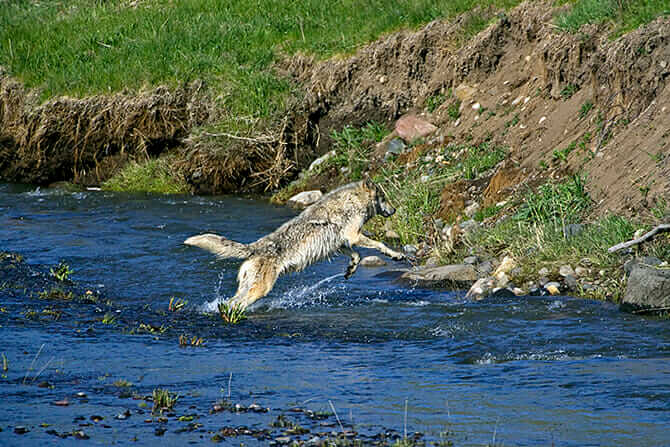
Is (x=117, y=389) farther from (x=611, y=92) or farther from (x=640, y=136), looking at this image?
(x=611, y=92)

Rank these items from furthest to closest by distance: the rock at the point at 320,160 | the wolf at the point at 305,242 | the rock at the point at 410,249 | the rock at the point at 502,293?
the rock at the point at 320,160 → the rock at the point at 410,249 → the rock at the point at 502,293 → the wolf at the point at 305,242

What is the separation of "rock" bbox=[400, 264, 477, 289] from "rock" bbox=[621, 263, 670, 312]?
87.2 inches

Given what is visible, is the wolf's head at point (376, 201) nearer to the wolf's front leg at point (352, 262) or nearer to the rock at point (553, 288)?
the wolf's front leg at point (352, 262)

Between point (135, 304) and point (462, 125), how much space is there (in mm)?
7401

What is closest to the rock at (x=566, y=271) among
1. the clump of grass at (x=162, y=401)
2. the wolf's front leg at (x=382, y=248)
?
the wolf's front leg at (x=382, y=248)

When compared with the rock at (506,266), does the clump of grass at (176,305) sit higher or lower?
lower

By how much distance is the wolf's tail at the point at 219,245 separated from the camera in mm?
9398

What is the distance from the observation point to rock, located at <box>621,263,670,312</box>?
8.76 m

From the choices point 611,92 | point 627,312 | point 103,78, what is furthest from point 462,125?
point 103,78

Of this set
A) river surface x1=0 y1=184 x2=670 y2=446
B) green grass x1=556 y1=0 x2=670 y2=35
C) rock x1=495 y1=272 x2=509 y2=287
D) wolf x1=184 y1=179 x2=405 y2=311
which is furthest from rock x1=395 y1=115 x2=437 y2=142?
rock x1=495 y1=272 x2=509 y2=287

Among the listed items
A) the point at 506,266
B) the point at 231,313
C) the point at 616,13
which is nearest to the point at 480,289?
the point at 506,266

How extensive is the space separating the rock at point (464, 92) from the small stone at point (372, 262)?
4928 millimetres

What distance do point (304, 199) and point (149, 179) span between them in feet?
13.2

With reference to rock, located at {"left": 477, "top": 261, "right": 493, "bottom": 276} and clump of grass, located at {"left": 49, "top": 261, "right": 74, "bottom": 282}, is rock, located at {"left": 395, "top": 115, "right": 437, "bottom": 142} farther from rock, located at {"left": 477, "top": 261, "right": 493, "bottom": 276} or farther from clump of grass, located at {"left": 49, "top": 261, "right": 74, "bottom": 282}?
clump of grass, located at {"left": 49, "top": 261, "right": 74, "bottom": 282}
